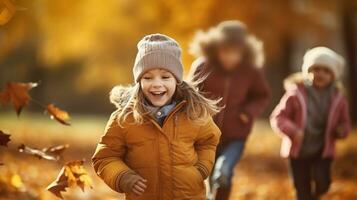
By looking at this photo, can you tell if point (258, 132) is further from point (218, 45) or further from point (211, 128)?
point (211, 128)

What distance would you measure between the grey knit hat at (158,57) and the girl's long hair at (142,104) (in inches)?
4.6

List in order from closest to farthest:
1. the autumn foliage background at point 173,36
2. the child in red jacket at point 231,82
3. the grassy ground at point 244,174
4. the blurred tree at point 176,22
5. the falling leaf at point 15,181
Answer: the falling leaf at point 15,181
the grassy ground at point 244,174
the child in red jacket at point 231,82
the autumn foliage background at point 173,36
the blurred tree at point 176,22

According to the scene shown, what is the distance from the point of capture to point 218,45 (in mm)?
9047

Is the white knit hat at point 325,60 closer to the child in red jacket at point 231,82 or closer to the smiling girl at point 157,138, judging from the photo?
the child in red jacket at point 231,82

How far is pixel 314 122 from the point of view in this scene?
864 centimetres

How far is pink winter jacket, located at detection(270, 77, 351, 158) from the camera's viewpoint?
846cm

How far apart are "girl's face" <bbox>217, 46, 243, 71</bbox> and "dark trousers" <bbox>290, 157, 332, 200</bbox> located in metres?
1.28

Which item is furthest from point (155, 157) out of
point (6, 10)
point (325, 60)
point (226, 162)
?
point (325, 60)

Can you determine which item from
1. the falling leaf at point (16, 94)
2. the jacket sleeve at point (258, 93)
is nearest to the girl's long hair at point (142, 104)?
the falling leaf at point (16, 94)

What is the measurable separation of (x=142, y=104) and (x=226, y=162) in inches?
121

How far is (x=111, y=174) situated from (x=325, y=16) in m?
17.7

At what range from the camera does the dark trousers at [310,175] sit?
27.9 ft

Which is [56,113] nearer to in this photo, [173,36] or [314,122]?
[314,122]

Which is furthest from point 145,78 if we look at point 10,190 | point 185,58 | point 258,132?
point 258,132
